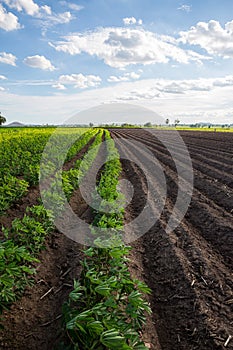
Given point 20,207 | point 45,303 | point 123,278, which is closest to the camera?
point 123,278

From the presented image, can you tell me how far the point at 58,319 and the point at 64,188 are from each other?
4.03 m

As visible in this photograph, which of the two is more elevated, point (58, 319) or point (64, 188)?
point (64, 188)

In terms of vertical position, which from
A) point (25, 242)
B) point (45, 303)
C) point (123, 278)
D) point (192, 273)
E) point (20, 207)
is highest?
point (123, 278)

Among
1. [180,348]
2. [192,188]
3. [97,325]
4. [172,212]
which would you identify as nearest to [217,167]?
[192,188]

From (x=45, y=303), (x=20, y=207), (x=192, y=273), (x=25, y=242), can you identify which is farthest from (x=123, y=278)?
(x=20, y=207)

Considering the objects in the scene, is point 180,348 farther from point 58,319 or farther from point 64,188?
point 64,188

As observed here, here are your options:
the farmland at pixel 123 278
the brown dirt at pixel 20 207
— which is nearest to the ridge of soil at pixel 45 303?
the farmland at pixel 123 278

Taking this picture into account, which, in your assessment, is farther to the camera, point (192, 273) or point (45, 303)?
point (192, 273)

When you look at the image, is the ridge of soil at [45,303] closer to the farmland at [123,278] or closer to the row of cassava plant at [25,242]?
the farmland at [123,278]

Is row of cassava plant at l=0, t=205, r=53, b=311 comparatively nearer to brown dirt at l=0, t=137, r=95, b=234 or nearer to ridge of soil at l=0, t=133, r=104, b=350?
ridge of soil at l=0, t=133, r=104, b=350

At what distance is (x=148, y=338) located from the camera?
3584mm

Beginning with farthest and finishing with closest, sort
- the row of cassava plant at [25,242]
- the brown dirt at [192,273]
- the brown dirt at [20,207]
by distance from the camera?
1. the brown dirt at [20,207]
2. the row of cassava plant at [25,242]
3. the brown dirt at [192,273]

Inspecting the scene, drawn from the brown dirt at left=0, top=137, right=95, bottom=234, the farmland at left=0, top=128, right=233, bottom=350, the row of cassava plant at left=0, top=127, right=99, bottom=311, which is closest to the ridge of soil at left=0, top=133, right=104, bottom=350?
the farmland at left=0, top=128, right=233, bottom=350

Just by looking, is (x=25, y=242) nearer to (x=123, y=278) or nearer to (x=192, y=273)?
(x=123, y=278)
